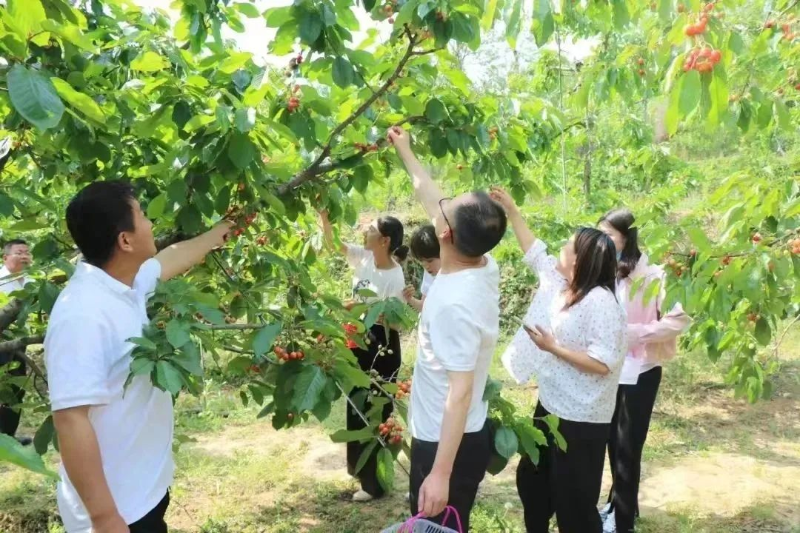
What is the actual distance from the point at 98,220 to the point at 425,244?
1.60 m

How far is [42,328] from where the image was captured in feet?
7.95

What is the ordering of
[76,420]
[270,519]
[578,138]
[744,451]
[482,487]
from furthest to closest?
1. [578,138]
2. [744,451]
3. [482,487]
4. [270,519]
5. [76,420]

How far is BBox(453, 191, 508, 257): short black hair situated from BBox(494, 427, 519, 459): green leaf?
57 cm

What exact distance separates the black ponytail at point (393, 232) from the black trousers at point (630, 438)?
1.39m

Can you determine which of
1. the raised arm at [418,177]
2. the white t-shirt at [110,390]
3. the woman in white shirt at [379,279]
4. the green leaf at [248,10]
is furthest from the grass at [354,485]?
the green leaf at [248,10]

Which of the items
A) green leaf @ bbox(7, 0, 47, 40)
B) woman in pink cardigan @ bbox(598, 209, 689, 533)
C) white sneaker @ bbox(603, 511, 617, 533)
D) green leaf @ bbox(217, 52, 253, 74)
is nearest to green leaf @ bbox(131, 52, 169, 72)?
green leaf @ bbox(217, 52, 253, 74)

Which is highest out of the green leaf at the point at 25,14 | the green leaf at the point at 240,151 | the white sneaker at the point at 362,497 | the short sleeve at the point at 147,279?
the green leaf at the point at 25,14

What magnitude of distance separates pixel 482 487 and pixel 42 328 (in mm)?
2642

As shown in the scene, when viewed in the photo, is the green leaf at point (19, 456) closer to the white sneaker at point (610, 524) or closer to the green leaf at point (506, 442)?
the green leaf at point (506, 442)

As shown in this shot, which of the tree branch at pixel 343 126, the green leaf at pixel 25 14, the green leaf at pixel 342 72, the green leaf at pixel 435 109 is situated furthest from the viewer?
the green leaf at pixel 435 109

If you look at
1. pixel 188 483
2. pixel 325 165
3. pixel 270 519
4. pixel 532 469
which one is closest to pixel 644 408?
pixel 532 469

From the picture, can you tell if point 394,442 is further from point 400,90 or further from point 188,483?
point 188,483

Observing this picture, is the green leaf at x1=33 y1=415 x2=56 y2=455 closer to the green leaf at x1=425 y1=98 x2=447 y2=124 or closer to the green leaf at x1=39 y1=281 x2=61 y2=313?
the green leaf at x1=39 y1=281 x2=61 y2=313

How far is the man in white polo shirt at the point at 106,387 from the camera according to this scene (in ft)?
4.32
